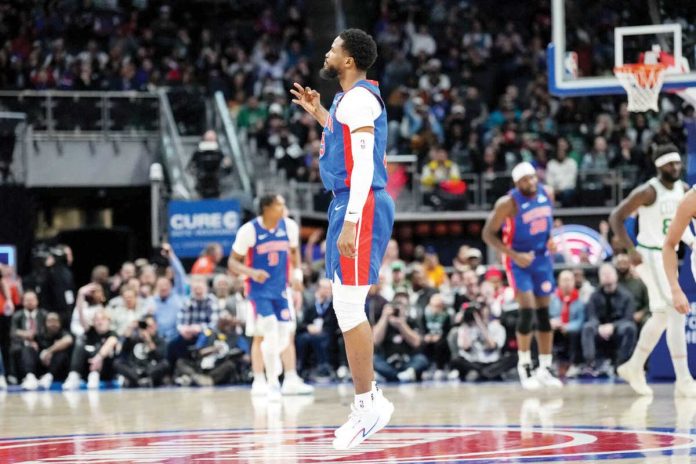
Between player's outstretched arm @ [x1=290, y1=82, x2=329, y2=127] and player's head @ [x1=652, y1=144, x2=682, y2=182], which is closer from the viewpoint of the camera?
player's outstretched arm @ [x1=290, y1=82, x2=329, y2=127]

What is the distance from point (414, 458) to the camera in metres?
7.07

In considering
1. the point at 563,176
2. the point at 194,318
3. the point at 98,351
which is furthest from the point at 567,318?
the point at 563,176

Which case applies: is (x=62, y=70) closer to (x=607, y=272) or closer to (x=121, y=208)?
(x=121, y=208)

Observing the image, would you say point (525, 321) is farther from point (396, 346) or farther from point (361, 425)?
point (361, 425)

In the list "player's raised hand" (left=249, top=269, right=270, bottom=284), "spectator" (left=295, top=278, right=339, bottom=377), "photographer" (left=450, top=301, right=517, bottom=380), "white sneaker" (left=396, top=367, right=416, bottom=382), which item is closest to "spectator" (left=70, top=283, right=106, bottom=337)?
"spectator" (left=295, top=278, right=339, bottom=377)

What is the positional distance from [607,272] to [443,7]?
1381 centimetres

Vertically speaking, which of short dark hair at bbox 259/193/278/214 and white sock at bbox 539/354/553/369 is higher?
short dark hair at bbox 259/193/278/214

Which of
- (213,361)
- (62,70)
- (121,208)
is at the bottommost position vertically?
(213,361)

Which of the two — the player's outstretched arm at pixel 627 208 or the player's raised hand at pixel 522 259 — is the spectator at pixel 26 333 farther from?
the player's outstretched arm at pixel 627 208

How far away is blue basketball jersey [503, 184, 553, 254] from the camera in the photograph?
1298cm

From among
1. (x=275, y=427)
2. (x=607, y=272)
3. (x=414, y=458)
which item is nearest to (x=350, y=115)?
(x=414, y=458)

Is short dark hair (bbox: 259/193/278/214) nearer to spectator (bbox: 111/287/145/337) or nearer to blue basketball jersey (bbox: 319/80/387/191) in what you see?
spectator (bbox: 111/287/145/337)

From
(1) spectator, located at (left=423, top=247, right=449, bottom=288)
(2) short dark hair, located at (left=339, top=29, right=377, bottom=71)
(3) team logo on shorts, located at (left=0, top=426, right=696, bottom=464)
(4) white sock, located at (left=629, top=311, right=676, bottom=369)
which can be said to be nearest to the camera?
(3) team logo on shorts, located at (left=0, top=426, right=696, bottom=464)

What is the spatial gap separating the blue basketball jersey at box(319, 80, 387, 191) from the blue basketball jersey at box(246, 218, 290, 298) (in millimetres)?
5469
